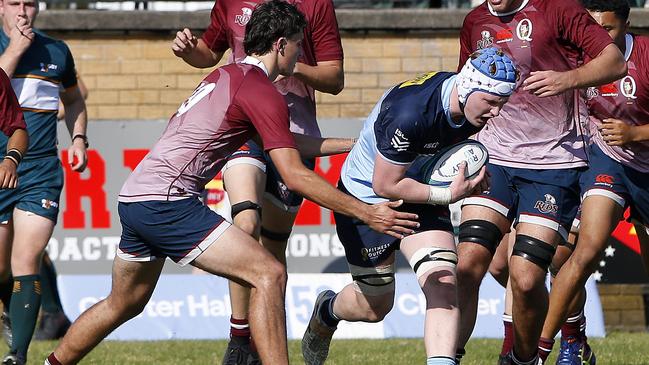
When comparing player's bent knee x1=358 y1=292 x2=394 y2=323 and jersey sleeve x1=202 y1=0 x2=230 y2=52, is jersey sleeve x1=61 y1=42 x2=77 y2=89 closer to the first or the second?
jersey sleeve x1=202 y1=0 x2=230 y2=52

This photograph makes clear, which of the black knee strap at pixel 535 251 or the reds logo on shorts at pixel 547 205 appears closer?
the black knee strap at pixel 535 251

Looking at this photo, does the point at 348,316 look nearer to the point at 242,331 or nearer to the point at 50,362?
the point at 242,331

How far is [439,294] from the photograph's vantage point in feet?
20.5

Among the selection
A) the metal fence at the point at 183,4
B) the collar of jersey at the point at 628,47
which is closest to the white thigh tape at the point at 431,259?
the collar of jersey at the point at 628,47

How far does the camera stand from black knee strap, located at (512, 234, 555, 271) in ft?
23.3

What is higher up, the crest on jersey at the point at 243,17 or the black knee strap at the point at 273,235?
the crest on jersey at the point at 243,17

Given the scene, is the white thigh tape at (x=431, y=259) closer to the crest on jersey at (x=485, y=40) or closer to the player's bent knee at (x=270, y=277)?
the player's bent knee at (x=270, y=277)

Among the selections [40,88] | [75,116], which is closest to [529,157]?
[75,116]

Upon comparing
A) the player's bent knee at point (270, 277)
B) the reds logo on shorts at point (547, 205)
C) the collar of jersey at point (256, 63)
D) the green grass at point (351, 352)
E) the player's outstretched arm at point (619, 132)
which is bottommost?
the green grass at point (351, 352)

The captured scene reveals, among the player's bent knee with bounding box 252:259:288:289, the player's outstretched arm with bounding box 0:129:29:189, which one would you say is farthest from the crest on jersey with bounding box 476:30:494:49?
the player's outstretched arm with bounding box 0:129:29:189

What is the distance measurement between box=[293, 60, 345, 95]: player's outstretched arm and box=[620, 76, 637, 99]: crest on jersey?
1814mm

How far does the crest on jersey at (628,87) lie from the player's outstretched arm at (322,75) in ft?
5.95

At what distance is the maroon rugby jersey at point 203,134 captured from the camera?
6.14 m

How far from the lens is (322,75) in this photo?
25.3ft
